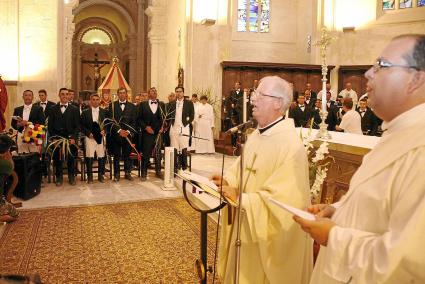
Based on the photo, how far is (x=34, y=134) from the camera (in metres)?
7.88

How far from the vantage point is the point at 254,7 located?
17.8 meters

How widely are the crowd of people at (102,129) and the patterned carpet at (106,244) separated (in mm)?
2096

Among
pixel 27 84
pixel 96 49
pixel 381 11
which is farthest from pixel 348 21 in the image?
pixel 96 49

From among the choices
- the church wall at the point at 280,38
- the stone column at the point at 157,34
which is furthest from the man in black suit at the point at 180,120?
the stone column at the point at 157,34

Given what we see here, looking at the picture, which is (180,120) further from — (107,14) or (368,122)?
(107,14)

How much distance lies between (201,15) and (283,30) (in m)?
4.60

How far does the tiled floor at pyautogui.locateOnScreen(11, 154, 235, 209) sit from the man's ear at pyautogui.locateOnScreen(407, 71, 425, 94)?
6277 millimetres

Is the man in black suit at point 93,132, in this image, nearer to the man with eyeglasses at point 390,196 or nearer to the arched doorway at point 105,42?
the man with eyeglasses at point 390,196

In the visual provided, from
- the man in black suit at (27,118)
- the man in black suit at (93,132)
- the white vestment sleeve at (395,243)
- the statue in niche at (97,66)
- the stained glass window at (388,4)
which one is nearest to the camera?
the white vestment sleeve at (395,243)

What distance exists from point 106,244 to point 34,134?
3.68 m

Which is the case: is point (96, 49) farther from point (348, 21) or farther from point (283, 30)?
point (348, 21)

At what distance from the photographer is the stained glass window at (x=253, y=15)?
17703 mm

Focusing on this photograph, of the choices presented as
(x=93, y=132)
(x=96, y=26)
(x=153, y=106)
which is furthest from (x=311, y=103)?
(x=96, y=26)

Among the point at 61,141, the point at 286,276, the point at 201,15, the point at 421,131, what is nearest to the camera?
the point at 421,131
